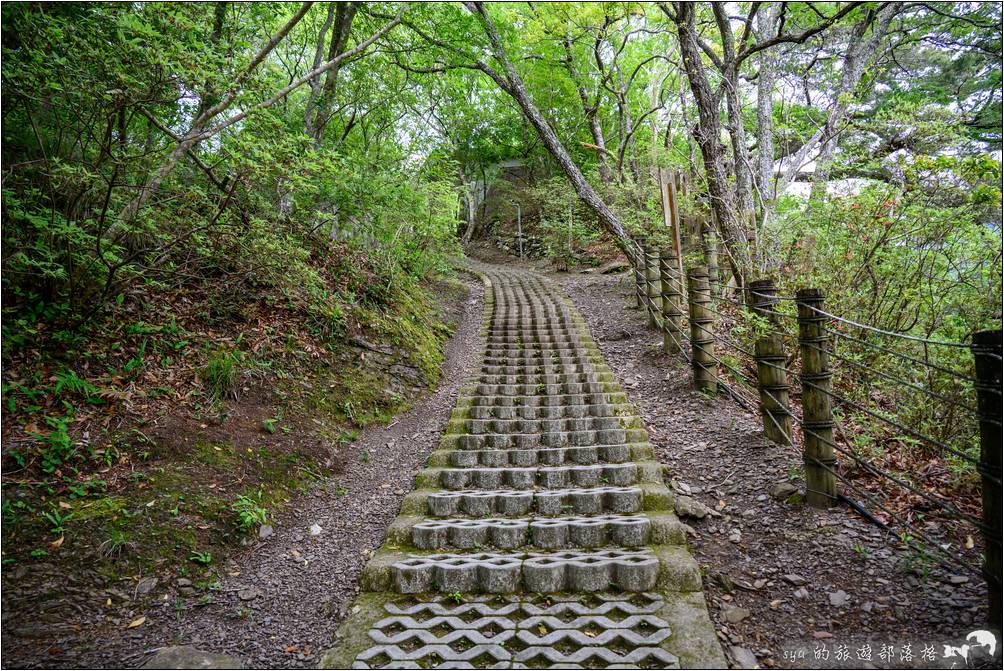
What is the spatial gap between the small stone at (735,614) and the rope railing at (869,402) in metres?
1.10

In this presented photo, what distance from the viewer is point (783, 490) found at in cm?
350

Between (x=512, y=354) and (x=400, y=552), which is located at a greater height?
(x=512, y=354)

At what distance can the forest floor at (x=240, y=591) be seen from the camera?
8.19ft

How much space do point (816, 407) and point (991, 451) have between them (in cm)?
119

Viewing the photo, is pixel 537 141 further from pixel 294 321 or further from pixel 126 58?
pixel 126 58

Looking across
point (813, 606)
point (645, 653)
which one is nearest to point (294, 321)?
point (645, 653)

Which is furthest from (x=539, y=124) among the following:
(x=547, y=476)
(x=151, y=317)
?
(x=547, y=476)

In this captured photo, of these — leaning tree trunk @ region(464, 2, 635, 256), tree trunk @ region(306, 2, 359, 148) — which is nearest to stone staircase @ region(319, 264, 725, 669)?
leaning tree trunk @ region(464, 2, 635, 256)

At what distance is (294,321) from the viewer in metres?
5.82

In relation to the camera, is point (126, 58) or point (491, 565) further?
point (126, 58)

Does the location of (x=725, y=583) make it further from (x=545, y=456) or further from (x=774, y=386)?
(x=545, y=456)

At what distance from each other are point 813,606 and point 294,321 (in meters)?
5.62

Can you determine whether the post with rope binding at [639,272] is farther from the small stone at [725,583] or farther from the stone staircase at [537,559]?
the small stone at [725,583]

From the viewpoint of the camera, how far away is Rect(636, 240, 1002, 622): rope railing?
228 cm
